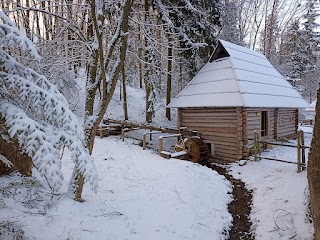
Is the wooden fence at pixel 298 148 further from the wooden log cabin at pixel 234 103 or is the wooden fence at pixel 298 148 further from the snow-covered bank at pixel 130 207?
the snow-covered bank at pixel 130 207

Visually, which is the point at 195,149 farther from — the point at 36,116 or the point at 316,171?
the point at 36,116

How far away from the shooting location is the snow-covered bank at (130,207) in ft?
15.6

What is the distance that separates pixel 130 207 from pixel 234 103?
717 centimetres

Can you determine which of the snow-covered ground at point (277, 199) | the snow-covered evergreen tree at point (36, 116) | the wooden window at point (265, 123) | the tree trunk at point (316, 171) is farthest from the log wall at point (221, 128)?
the snow-covered evergreen tree at point (36, 116)

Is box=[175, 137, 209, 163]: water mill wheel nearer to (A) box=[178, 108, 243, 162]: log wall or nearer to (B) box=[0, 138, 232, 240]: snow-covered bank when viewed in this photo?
(A) box=[178, 108, 243, 162]: log wall

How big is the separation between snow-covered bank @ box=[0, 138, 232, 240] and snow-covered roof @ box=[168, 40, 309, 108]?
435 centimetres

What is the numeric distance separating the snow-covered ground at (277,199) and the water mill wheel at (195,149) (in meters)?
1.61

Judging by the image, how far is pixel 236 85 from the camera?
12.2m

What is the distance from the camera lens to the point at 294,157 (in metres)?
11.3

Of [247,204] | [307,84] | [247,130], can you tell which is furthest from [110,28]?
[307,84]

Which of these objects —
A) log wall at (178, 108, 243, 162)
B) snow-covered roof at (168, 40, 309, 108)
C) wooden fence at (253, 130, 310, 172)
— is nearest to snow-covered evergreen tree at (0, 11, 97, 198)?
wooden fence at (253, 130, 310, 172)

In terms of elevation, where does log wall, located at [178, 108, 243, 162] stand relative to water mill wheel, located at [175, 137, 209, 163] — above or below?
above

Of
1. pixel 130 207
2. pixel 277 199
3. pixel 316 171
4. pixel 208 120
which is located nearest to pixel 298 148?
pixel 277 199

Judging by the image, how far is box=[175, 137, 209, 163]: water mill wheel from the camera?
39.4ft
